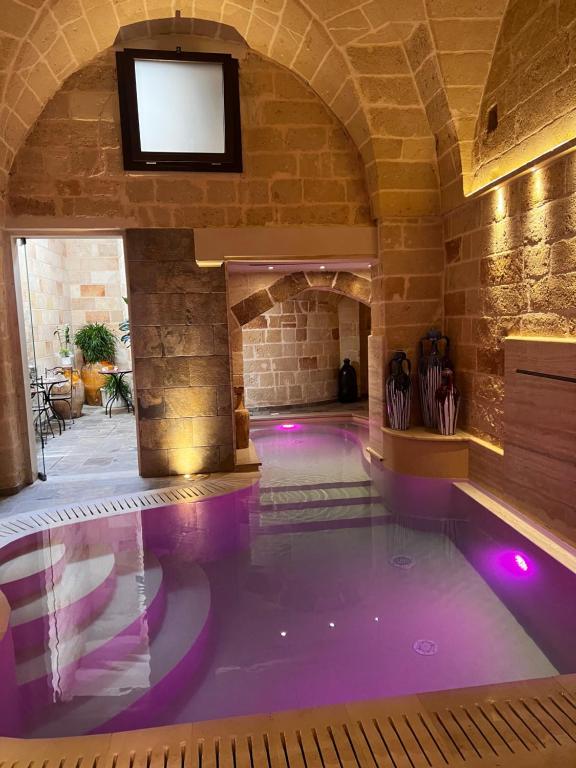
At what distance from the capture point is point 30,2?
11.0 feet

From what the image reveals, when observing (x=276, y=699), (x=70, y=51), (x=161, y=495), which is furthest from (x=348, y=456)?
(x=70, y=51)

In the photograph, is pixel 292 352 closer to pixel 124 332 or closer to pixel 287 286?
pixel 287 286

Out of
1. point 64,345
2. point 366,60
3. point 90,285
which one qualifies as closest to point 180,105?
point 366,60

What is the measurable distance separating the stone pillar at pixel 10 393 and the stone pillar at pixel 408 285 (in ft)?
10.4

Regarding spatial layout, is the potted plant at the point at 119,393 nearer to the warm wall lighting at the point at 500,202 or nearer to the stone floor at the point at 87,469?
the stone floor at the point at 87,469

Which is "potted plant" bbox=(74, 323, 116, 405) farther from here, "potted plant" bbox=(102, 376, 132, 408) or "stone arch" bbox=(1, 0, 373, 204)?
"stone arch" bbox=(1, 0, 373, 204)

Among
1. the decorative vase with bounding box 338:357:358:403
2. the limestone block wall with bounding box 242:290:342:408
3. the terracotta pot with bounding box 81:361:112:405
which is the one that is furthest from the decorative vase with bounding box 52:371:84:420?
the decorative vase with bounding box 338:357:358:403

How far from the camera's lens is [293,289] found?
639 cm

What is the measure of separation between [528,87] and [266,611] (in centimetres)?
346

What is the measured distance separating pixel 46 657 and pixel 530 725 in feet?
6.23

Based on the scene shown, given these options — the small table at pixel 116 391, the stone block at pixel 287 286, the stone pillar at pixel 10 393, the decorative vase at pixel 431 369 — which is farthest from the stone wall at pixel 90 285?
the decorative vase at pixel 431 369

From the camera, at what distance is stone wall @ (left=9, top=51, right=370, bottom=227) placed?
4211mm

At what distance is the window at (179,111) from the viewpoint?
13.8ft

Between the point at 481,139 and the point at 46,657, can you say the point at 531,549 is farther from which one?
the point at 481,139
